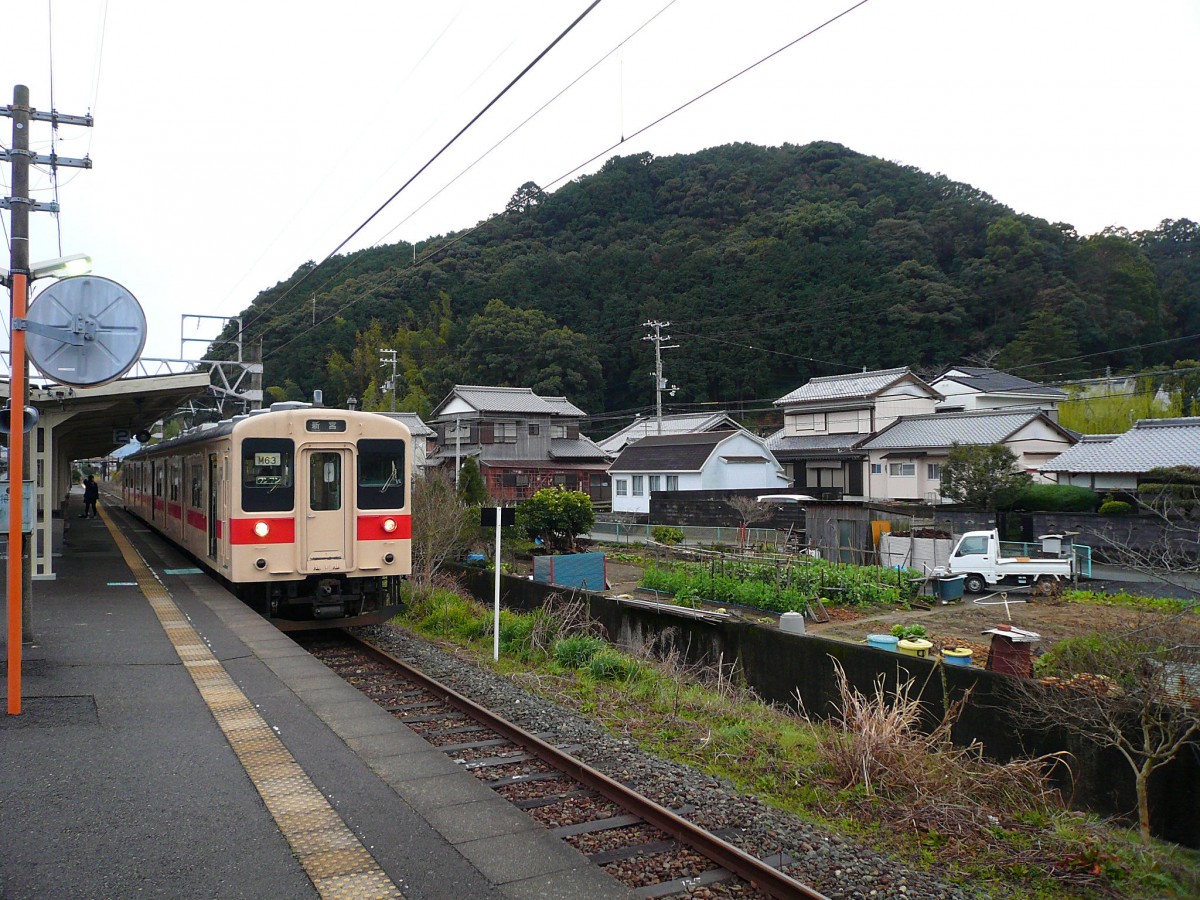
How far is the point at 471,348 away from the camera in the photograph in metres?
49.8

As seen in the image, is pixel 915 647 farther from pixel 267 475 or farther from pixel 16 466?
pixel 16 466

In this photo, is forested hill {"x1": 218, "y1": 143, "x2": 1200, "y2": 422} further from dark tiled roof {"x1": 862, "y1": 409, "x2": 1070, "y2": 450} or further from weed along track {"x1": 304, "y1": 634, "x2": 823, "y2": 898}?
weed along track {"x1": 304, "y1": 634, "x2": 823, "y2": 898}

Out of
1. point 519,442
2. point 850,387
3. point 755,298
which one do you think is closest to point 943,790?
point 850,387

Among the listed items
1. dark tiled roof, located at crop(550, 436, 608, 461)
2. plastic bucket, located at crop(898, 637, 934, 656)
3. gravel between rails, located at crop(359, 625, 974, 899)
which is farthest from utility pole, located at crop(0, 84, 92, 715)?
dark tiled roof, located at crop(550, 436, 608, 461)

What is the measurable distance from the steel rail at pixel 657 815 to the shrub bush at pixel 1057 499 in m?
20.7

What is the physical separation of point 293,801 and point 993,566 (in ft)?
54.6

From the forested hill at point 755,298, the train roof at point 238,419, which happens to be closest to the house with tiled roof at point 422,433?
the forested hill at point 755,298

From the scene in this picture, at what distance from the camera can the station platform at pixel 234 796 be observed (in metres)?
3.73

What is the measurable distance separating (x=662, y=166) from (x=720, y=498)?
46.7 metres

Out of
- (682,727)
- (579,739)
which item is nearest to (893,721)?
(682,727)

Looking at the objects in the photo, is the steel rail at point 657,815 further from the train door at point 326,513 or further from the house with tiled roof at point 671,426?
the house with tiled roof at point 671,426

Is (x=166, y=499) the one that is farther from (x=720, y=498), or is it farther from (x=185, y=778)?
(x=720, y=498)

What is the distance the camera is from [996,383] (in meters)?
39.6

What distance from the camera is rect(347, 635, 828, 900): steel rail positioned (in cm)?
402
